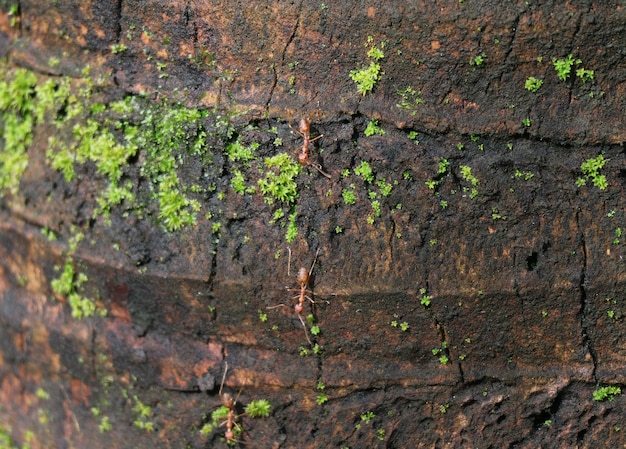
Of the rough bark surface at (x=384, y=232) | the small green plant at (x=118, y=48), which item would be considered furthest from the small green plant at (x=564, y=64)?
the small green plant at (x=118, y=48)

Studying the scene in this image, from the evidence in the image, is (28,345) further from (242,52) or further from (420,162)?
(420,162)

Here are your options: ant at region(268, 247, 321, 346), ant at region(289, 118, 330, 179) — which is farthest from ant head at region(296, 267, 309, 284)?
ant at region(289, 118, 330, 179)

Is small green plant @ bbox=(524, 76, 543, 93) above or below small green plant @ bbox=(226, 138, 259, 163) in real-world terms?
above

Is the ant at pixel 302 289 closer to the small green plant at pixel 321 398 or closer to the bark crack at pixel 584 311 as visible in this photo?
the small green plant at pixel 321 398

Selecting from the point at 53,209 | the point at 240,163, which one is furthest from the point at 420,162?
the point at 53,209

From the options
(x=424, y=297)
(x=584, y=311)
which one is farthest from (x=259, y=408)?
(x=584, y=311)

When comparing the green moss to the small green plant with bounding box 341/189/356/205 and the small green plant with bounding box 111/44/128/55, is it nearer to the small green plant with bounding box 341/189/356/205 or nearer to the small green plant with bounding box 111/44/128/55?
the small green plant with bounding box 341/189/356/205
